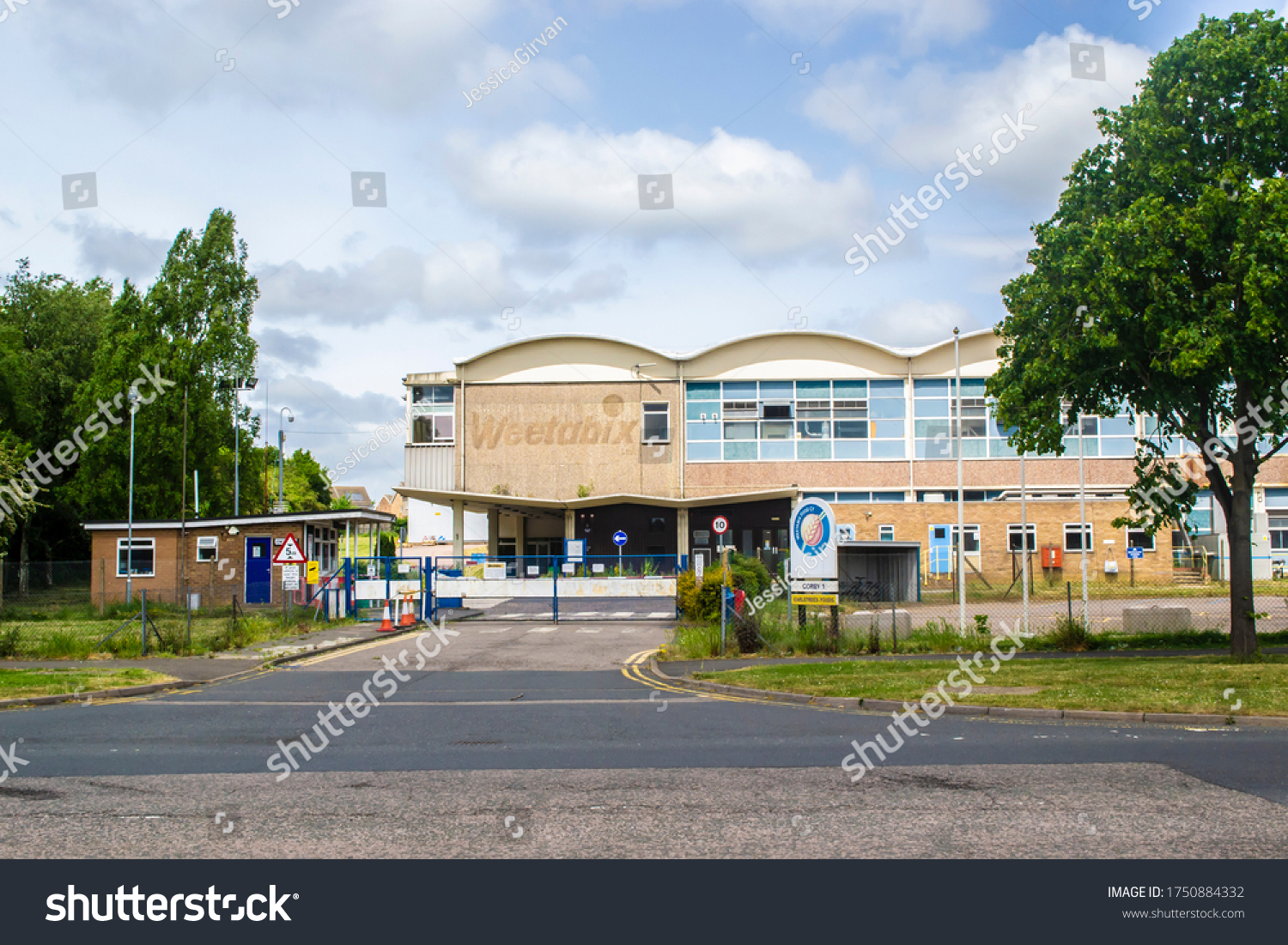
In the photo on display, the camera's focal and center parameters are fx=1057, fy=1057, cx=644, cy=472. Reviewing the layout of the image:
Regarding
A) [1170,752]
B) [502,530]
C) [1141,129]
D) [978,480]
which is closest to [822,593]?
[1141,129]

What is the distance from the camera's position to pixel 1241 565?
57.3 ft

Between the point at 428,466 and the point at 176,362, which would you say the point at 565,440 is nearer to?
the point at 428,466

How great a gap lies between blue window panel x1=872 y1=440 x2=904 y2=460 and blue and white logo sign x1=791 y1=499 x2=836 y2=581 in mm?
29742

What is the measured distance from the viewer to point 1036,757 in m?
9.92

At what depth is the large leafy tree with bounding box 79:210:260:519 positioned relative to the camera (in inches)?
1809

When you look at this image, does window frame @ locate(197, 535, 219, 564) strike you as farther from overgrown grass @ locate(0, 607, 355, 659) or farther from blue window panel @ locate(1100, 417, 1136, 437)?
blue window panel @ locate(1100, 417, 1136, 437)

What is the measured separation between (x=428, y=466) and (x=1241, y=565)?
42266 mm

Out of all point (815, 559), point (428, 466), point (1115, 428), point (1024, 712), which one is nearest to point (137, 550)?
point (428, 466)

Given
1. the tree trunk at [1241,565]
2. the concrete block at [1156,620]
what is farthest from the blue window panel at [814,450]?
the tree trunk at [1241,565]

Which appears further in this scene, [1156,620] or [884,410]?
[884,410]

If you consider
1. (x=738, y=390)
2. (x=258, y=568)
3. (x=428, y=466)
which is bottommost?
(x=258, y=568)

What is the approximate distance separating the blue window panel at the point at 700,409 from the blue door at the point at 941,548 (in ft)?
38.9

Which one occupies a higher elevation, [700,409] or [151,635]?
[700,409]

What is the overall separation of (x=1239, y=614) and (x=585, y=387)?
37699 mm
